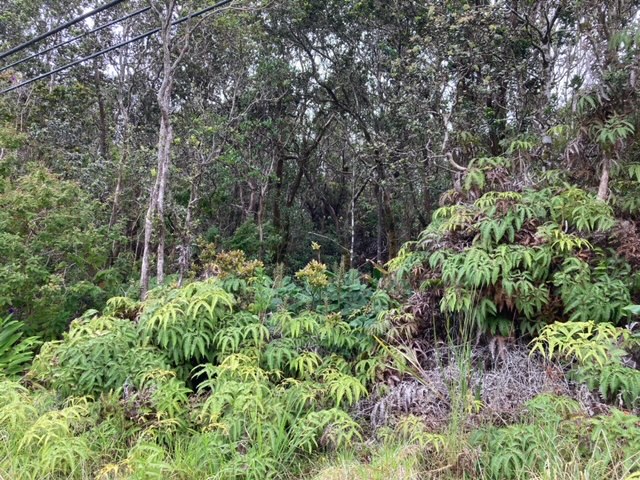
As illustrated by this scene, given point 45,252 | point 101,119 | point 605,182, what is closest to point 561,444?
point 605,182

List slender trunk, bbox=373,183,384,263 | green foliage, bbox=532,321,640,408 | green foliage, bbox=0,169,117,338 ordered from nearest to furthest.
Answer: green foliage, bbox=532,321,640,408 → green foliage, bbox=0,169,117,338 → slender trunk, bbox=373,183,384,263

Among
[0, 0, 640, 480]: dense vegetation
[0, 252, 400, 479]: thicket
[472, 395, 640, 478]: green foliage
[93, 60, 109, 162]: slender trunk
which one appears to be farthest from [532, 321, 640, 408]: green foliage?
[93, 60, 109, 162]: slender trunk

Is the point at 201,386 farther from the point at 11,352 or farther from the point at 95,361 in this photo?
the point at 11,352

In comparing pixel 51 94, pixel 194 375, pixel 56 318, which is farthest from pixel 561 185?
pixel 51 94

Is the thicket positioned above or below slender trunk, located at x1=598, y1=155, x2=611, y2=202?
below

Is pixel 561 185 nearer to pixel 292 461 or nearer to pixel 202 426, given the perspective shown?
pixel 292 461

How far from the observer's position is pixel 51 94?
35.6 feet

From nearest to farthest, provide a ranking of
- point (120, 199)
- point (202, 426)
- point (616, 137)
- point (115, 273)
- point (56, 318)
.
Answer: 1. point (202, 426)
2. point (616, 137)
3. point (56, 318)
4. point (115, 273)
5. point (120, 199)

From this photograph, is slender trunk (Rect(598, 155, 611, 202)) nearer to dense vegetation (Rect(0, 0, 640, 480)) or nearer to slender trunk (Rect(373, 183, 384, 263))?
dense vegetation (Rect(0, 0, 640, 480))

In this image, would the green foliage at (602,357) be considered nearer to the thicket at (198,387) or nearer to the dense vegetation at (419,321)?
the dense vegetation at (419,321)

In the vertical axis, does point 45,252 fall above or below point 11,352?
above

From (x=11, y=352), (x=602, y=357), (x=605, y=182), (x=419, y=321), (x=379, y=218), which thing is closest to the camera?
(x=602, y=357)

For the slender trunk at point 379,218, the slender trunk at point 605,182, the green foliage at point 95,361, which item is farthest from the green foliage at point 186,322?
the slender trunk at point 379,218

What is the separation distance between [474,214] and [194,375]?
2562 millimetres
